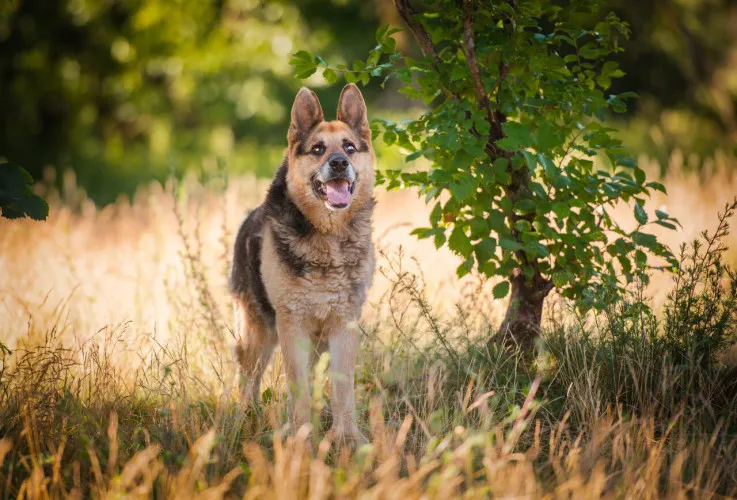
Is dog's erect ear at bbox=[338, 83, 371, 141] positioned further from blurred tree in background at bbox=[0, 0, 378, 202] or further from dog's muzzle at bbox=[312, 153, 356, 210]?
blurred tree in background at bbox=[0, 0, 378, 202]

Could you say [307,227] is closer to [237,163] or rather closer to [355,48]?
[237,163]

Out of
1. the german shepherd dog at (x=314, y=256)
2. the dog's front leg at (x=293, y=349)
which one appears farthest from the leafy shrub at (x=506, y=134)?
the dog's front leg at (x=293, y=349)

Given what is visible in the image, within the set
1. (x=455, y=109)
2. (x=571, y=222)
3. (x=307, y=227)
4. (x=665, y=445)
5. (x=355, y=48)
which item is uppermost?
(x=355, y=48)

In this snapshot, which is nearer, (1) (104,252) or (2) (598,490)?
(2) (598,490)

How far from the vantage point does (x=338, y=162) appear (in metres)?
4.02

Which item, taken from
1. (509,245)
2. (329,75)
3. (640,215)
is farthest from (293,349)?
(640,215)

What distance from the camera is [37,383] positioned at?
129 inches

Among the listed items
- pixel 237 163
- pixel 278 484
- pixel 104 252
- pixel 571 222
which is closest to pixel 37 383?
pixel 278 484

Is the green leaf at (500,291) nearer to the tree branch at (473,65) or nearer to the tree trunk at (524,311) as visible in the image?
the tree trunk at (524,311)

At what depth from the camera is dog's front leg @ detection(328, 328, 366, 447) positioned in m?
3.64

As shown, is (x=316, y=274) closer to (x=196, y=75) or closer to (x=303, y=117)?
(x=303, y=117)

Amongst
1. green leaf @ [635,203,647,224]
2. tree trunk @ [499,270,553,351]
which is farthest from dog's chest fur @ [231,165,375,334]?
green leaf @ [635,203,647,224]

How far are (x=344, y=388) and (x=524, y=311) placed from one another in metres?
1.36

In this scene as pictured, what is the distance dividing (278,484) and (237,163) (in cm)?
A: 1554
